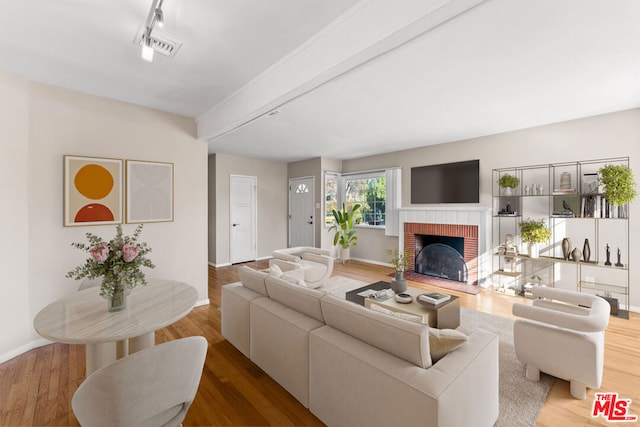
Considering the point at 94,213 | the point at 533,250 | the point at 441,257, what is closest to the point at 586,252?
the point at 533,250

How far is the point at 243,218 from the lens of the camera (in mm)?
6488

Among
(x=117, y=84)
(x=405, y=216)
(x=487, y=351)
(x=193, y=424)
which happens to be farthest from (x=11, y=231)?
(x=405, y=216)

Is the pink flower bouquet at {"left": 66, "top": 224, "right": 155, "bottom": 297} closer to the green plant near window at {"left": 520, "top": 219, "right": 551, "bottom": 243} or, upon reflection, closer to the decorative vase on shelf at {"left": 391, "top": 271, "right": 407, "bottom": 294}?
the decorative vase on shelf at {"left": 391, "top": 271, "right": 407, "bottom": 294}

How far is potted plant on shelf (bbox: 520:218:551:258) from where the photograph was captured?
381 centimetres

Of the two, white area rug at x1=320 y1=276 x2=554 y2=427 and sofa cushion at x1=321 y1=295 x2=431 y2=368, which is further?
white area rug at x1=320 y1=276 x2=554 y2=427

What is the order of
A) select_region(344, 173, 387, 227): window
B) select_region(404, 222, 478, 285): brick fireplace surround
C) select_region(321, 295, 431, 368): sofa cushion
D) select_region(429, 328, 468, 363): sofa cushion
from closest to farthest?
select_region(321, 295, 431, 368): sofa cushion
select_region(429, 328, 468, 363): sofa cushion
select_region(404, 222, 478, 285): brick fireplace surround
select_region(344, 173, 387, 227): window

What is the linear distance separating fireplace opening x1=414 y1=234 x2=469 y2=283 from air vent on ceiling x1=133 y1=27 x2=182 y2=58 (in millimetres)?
4865

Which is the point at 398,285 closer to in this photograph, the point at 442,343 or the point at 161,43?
the point at 442,343

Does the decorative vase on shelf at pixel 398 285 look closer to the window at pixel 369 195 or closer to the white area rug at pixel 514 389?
the white area rug at pixel 514 389

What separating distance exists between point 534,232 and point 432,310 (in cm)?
244

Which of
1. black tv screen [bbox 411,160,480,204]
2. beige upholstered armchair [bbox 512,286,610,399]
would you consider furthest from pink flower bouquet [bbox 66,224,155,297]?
black tv screen [bbox 411,160,480,204]

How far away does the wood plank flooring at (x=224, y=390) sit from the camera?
174 cm

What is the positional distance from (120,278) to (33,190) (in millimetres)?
1878

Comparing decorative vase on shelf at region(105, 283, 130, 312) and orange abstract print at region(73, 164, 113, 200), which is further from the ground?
orange abstract print at region(73, 164, 113, 200)
